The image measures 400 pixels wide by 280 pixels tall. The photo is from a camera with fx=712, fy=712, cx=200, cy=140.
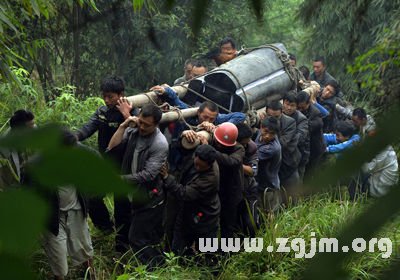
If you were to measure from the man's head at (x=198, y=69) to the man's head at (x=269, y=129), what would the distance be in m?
0.92

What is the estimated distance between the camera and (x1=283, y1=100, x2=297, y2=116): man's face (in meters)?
6.48

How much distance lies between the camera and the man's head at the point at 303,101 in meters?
6.75

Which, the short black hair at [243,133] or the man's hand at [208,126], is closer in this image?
the man's hand at [208,126]

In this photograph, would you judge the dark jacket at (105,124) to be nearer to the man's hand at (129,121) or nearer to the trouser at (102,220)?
the man's hand at (129,121)

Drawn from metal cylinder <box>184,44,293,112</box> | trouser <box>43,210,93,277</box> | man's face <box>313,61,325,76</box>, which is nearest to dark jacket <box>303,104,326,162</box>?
metal cylinder <box>184,44,293,112</box>

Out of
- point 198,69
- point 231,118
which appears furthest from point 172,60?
point 231,118

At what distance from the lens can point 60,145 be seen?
0.48 meters

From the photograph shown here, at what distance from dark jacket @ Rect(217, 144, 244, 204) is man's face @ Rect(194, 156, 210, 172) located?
22 centimetres

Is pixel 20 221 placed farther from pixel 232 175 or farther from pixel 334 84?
pixel 334 84

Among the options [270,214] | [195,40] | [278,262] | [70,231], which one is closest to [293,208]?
[270,214]

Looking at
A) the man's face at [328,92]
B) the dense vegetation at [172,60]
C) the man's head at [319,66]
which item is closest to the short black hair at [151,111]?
the dense vegetation at [172,60]

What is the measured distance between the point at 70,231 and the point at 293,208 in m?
1.93

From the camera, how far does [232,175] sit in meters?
5.20

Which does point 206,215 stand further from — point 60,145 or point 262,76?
point 60,145
